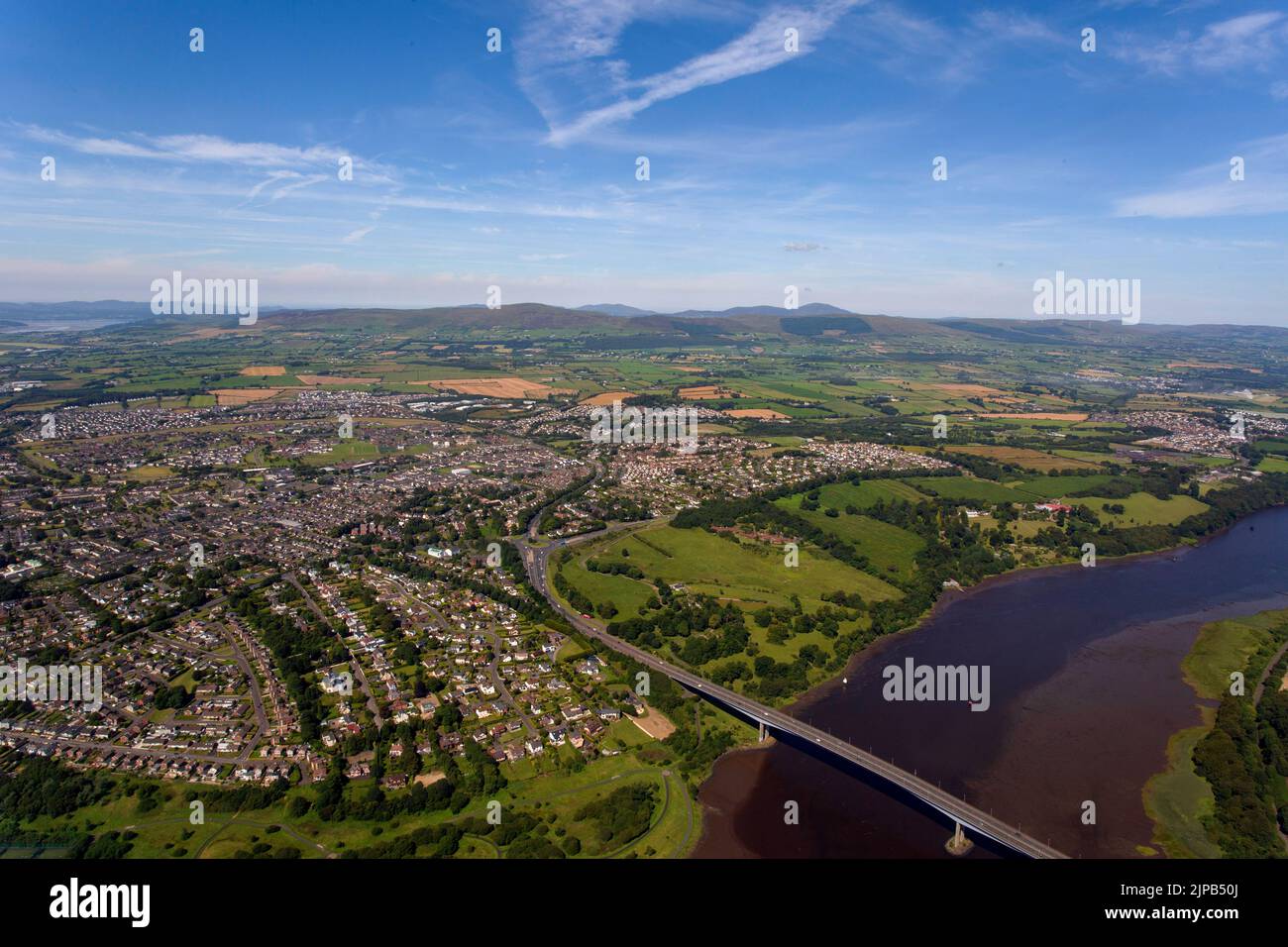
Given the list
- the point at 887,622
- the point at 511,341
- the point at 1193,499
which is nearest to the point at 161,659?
the point at 887,622

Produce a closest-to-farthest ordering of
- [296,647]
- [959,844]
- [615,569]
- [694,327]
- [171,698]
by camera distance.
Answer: [959,844] → [171,698] → [296,647] → [615,569] → [694,327]

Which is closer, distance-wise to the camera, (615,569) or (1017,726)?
(1017,726)

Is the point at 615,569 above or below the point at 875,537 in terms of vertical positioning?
below

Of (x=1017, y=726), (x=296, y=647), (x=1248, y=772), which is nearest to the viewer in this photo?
(x=1248, y=772)

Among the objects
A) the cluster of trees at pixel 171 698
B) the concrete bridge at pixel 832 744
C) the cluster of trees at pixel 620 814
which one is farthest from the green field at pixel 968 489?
the cluster of trees at pixel 171 698

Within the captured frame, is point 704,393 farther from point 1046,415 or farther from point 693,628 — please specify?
point 693,628

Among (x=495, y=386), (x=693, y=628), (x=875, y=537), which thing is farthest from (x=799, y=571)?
(x=495, y=386)
